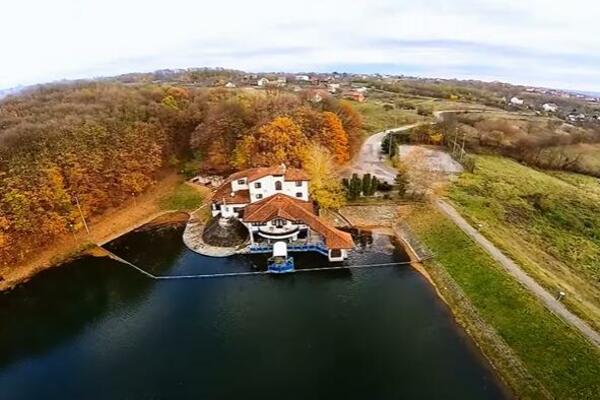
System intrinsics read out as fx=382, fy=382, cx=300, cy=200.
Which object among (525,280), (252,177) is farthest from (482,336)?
(252,177)

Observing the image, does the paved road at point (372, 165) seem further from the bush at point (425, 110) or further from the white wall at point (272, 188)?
the bush at point (425, 110)

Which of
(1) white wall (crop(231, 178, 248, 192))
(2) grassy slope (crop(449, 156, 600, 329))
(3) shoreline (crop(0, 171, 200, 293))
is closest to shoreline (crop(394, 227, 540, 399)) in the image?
(2) grassy slope (crop(449, 156, 600, 329))

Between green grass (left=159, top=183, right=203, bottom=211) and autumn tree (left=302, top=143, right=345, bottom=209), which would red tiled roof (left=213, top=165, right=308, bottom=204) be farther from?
green grass (left=159, top=183, right=203, bottom=211)

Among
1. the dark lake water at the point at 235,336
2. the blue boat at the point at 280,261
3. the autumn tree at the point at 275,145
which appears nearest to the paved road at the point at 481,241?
the dark lake water at the point at 235,336

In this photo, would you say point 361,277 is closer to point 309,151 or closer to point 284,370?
point 284,370

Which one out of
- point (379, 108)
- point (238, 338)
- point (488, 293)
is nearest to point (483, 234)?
point (488, 293)
